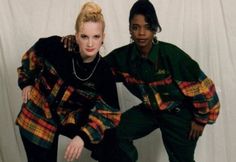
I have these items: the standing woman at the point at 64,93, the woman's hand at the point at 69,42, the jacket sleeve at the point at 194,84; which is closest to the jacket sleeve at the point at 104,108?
the standing woman at the point at 64,93

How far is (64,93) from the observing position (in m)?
1.38

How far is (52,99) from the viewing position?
54.7 inches

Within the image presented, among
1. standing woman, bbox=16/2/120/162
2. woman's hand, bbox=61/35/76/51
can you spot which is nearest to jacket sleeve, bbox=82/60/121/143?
standing woman, bbox=16/2/120/162

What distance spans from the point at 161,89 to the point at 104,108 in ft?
0.95

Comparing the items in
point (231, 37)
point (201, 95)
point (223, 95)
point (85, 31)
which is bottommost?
point (223, 95)

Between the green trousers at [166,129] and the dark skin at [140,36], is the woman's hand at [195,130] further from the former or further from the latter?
the dark skin at [140,36]

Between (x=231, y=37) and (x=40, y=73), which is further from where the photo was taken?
(x=231, y=37)

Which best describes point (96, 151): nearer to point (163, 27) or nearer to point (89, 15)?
point (89, 15)

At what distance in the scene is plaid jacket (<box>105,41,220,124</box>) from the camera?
149 centimetres

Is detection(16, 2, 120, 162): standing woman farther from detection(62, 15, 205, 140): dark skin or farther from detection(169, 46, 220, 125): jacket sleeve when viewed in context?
detection(169, 46, 220, 125): jacket sleeve

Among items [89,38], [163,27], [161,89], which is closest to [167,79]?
[161,89]

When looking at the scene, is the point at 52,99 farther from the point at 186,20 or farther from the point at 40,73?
the point at 186,20

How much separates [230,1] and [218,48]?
229 mm

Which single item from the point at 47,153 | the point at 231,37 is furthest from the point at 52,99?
the point at 231,37
